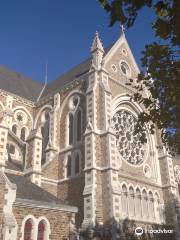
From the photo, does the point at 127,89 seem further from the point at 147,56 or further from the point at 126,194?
the point at 147,56

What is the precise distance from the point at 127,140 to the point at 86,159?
5.95 metres

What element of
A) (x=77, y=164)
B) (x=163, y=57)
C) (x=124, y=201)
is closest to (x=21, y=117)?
(x=77, y=164)

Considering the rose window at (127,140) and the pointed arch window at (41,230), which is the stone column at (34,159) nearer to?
the rose window at (127,140)

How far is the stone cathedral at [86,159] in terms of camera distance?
16641 millimetres

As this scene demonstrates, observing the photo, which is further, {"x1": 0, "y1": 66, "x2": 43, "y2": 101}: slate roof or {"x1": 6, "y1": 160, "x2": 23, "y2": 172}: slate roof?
{"x1": 0, "y1": 66, "x2": 43, "y2": 101}: slate roof

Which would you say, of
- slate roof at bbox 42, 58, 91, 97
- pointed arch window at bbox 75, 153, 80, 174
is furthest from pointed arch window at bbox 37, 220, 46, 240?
slate roof at bbox 42, 58, 91, 97

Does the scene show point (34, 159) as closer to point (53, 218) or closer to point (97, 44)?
point (53, 218)

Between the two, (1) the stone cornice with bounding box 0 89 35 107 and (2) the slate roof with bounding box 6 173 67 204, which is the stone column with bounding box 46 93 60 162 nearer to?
(1) the stone cornice with bounding box 0 89 35 107

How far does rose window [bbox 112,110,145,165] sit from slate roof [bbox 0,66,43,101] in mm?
11375

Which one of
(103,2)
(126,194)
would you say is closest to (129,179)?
(126,194)

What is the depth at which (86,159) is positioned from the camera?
72.0 ft

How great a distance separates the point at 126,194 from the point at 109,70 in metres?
11.0

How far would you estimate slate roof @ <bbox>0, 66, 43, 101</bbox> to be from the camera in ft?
108

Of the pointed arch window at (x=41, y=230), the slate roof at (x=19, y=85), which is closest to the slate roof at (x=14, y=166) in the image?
the pointed arch window at (x=41, y=230)
